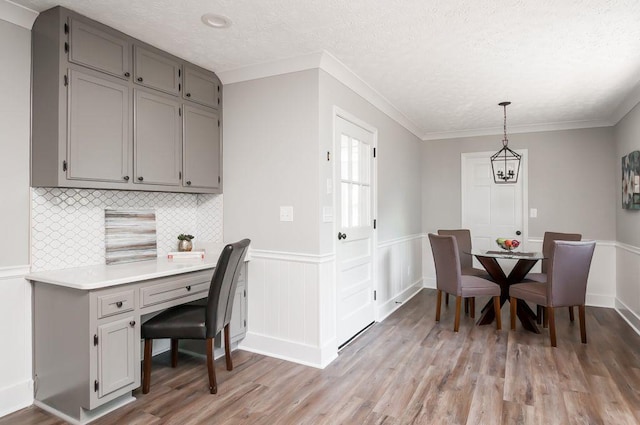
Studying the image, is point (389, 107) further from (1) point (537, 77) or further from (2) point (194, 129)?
(2) point (194, 129)

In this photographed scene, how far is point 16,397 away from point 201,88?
8.11ft

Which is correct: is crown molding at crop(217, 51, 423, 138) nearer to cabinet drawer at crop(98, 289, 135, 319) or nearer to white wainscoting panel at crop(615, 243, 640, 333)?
cabinet drawer at crop(98, 289, 135, 319)

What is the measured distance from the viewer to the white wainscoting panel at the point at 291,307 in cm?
304

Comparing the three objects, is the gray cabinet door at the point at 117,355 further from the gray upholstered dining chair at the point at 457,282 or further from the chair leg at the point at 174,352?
the gray upholstered dining chair at the point at 457,282

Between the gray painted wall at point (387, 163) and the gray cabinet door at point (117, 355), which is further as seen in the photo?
the gray painted wall at point (387, 163)

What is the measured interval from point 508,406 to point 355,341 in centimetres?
144

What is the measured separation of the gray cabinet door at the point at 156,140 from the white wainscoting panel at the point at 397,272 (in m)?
2.27

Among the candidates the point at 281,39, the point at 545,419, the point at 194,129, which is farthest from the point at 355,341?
the point at 281,39

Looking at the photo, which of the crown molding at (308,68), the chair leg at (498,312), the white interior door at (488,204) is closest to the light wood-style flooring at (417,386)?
the chair leg at (498,312)

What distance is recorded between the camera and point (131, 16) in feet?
7.88

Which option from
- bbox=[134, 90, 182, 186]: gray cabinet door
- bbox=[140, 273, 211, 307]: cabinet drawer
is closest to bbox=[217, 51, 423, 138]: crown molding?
bbox=[134, 90, 182, 186]: gray cabinet door

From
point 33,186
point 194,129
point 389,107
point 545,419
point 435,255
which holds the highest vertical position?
point 389,107

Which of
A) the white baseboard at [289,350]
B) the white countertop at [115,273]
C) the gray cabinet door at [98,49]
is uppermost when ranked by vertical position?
the gray cabinet door at [98,49]

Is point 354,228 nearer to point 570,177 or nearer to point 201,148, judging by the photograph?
point 201,148
